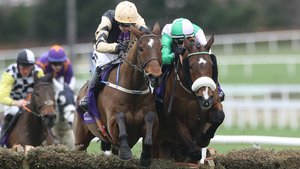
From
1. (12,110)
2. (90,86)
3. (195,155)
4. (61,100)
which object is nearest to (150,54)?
(195,155)

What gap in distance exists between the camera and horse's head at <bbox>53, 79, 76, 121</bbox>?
1159 cm

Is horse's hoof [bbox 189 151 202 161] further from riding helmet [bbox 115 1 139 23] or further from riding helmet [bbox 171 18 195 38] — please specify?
riding helmet [bbox 115 1 139 23]

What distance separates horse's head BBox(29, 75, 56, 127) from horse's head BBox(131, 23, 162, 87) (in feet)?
8.60

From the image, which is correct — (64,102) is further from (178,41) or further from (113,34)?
(178,41)

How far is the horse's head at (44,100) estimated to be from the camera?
9828mm

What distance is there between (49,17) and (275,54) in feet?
40.5

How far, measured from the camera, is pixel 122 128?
7.48 m

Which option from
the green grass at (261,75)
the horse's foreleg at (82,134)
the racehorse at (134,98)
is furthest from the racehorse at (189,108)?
the green grass at (261,75)

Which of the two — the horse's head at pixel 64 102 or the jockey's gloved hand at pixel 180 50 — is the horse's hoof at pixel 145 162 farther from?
the horse's head at pixel 64 102

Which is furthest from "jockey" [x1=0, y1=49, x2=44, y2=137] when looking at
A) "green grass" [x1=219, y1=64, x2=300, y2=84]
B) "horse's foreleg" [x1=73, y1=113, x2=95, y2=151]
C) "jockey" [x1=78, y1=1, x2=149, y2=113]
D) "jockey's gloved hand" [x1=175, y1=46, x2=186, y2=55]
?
"green grass" [x1=219, y1=64, x2=300, y2=84]

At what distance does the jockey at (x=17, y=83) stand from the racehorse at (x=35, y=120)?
0.44 ft

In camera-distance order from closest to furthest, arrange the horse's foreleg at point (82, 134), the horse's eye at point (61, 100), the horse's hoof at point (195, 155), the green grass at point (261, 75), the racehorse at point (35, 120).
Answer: the horse's hoof at point (195, 155)
the horse's foreleg at point (82, 134)
the racehorse at point (35, 120)
the horse's eye at point (61, 100)
the green grass at point (261, 75)

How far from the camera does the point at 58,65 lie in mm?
11727

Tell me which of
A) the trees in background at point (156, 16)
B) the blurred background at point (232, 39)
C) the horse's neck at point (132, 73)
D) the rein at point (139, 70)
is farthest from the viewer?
the trees in background at point (156, 16)
